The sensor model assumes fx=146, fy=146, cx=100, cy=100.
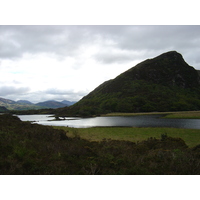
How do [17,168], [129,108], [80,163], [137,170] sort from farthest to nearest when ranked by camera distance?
[129,108] < [80,163] < [137,170] < [17,168]

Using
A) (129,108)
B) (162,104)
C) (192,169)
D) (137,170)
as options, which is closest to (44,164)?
(137,170)

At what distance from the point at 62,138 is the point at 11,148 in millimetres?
9714

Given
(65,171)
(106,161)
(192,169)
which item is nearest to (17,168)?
(65,171)

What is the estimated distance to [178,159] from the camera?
10.4 meters

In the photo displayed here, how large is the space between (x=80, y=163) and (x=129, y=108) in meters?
151

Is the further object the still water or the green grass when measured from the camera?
the still water

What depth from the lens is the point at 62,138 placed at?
2022cm

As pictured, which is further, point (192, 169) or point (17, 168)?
point (192, 169)

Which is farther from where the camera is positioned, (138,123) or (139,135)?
(138,123)

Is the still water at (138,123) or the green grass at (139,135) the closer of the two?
the green grass at (139,135)

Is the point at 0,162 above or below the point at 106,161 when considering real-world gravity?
above

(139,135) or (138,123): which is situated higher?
(139,135)

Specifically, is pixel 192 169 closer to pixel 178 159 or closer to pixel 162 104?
pixel 178 159

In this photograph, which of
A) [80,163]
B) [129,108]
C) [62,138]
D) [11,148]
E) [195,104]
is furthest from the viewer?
[195,104]
